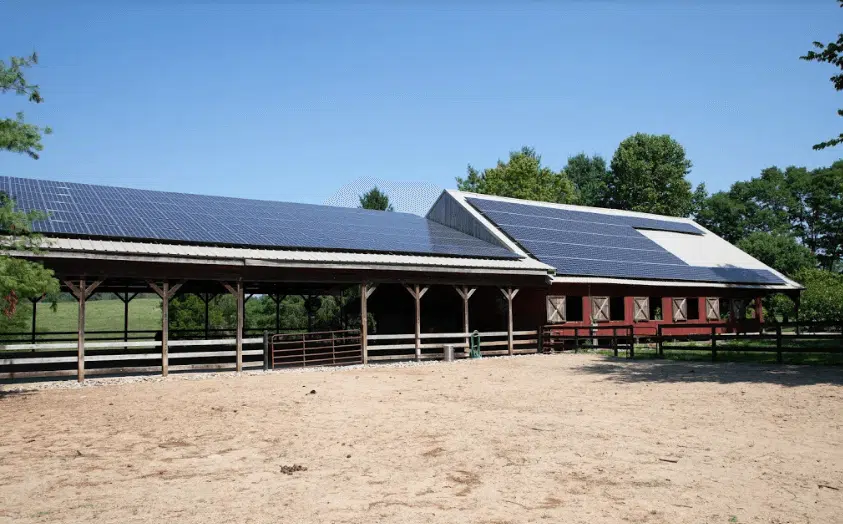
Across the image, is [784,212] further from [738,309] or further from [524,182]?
[738,309]

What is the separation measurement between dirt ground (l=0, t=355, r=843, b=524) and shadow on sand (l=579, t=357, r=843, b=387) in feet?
0.83

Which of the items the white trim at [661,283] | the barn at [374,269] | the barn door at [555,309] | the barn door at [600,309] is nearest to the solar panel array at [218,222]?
the barn at [374,269]

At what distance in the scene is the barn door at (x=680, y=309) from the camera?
101ft

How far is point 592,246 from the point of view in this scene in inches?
1196

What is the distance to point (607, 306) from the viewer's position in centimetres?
2822

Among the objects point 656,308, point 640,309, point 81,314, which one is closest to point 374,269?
point 81,314

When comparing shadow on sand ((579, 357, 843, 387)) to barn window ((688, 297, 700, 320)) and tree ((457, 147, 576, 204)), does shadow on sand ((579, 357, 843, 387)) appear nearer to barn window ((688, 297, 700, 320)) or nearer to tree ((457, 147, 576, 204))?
barn window ((688, 297, 700, 320))

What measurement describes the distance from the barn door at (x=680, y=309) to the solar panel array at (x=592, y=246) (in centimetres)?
120

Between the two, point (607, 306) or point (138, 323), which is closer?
point (607, 306)

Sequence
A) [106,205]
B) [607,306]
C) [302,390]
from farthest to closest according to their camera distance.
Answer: [607,306]
[106,205]
[302,390]

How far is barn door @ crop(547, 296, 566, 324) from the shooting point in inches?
1039

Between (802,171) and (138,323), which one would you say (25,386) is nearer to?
(138,323)

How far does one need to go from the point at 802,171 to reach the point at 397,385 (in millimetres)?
78674

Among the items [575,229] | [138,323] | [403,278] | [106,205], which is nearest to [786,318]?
[575,229]
